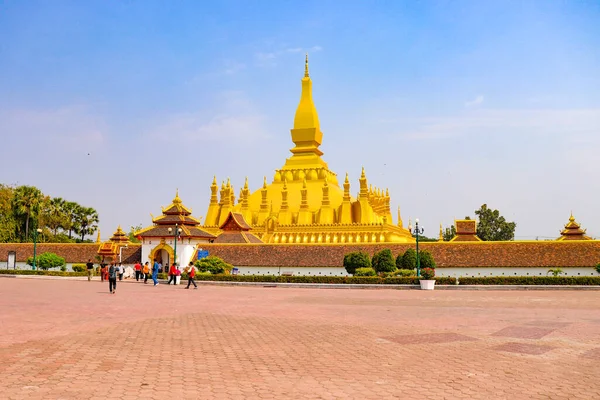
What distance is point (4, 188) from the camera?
66.6m

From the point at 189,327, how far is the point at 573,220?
40.0 meters

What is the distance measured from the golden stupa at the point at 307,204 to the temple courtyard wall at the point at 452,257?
22.1ft

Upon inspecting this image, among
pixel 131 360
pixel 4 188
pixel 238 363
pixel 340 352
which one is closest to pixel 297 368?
pixel 238 363

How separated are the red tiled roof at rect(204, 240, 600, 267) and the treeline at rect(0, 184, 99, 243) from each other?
23159mm

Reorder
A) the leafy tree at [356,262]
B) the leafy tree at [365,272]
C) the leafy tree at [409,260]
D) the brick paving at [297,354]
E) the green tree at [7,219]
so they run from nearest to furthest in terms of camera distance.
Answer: the brick paving at [297,354] < the leafy tree at [365,272] < the leafy tree at [356,262] < the leafy tree at [409,260] < the green tree at [7,219]

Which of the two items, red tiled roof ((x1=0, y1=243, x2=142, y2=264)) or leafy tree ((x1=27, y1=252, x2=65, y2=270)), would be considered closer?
leafy tree ((x1=27, y1=252, x2=65, y2=270))

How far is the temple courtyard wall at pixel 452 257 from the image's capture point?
3678 cm

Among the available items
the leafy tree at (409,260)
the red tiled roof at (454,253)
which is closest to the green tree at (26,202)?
the red tiled roof at (454,253)

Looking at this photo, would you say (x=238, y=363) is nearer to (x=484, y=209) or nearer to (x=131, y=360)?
(x=131, y=360)

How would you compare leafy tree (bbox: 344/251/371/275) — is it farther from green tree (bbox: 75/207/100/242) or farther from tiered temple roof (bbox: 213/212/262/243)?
green tree (bbox: 75/207/100/242)

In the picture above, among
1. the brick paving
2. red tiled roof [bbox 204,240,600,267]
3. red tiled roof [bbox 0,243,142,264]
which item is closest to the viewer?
→ the brick paving

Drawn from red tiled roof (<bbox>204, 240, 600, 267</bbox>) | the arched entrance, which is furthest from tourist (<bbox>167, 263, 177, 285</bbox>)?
red tiled roof (<bbox>204, 240, 600, 267</bbox>)

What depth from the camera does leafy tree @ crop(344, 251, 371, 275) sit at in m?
35.4

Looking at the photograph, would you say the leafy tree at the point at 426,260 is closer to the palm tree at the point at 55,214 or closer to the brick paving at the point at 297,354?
the brick paving at the point at 297,354
